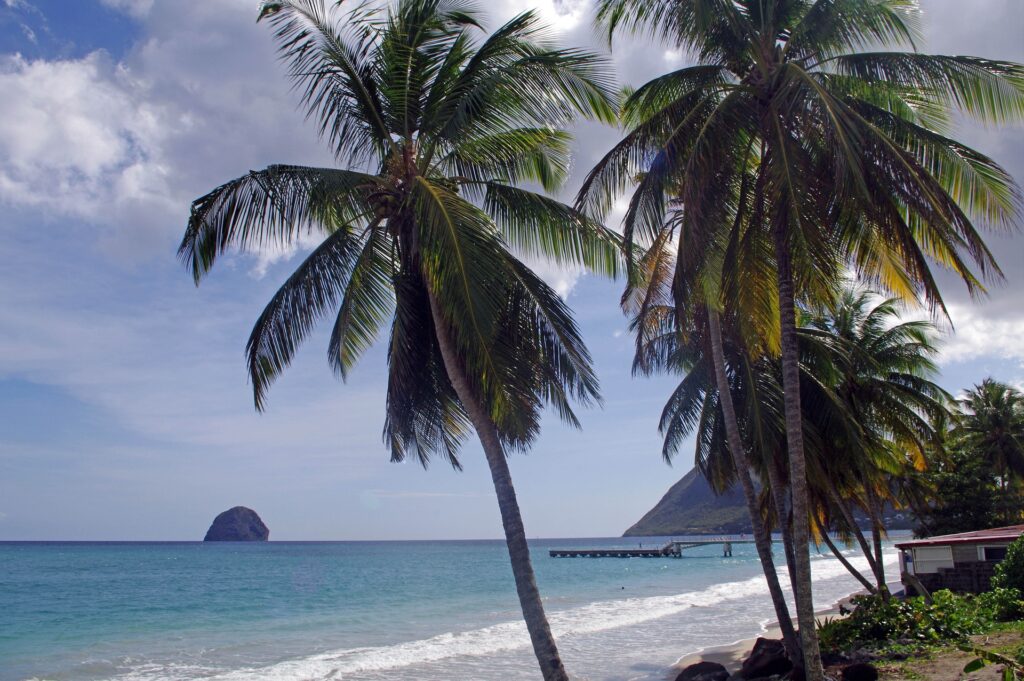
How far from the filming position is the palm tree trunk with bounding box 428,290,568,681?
729 cm

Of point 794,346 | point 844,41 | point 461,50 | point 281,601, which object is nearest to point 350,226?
point 461,50

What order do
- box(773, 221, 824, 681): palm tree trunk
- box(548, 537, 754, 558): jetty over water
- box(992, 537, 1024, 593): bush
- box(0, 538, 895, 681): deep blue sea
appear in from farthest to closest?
1. box(548, 537, 754, 558): jetty over water
2. box(0, 538, 895, 681): deep blue sea
3. box(992, 537, 1024, 593): bush
4. box(773, 221, 824, 681): palm tree trunk

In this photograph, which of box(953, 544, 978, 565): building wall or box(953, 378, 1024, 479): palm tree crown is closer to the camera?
Answer: box(953, 544, 978, 565): building wall

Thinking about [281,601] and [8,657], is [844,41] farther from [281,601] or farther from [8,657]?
[281,601]

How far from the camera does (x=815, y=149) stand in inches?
319

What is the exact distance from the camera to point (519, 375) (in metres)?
8.25

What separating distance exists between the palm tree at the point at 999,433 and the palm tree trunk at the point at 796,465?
27725mm

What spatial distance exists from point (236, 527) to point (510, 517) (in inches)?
6416

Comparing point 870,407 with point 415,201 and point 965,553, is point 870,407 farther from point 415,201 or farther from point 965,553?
point 415,201

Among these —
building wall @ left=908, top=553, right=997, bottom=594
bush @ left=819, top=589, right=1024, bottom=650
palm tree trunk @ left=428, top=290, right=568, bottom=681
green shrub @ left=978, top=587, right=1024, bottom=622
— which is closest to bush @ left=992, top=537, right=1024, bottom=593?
bush @ left=819, top=589, right=1024, bottom=650

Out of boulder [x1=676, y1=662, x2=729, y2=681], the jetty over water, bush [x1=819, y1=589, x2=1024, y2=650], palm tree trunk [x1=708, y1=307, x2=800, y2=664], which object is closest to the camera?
bush [x1=819, y1=589, x2=1024, y2=650]

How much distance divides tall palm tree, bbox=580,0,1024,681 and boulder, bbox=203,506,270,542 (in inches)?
6397

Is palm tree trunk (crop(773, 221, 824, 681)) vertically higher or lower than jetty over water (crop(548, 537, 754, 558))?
higher

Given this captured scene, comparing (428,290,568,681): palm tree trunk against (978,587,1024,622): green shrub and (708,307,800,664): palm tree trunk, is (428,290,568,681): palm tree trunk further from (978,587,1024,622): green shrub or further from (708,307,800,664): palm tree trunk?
(978,587,1024,622): green shrub
